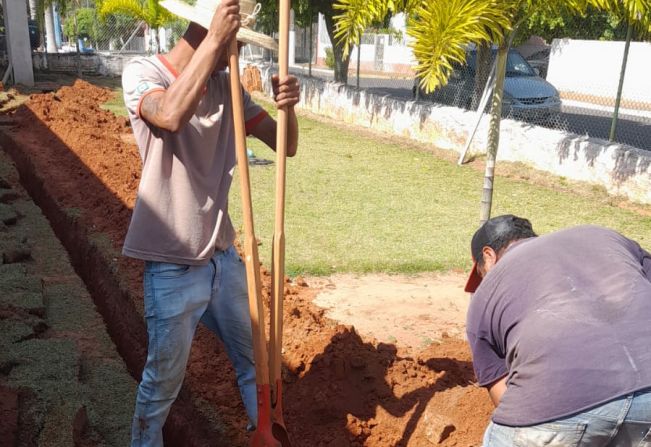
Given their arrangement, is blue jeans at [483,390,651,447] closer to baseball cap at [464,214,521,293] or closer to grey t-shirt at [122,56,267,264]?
baseball cap at [464,214,521,293]

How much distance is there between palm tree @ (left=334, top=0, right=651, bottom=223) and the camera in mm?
5043

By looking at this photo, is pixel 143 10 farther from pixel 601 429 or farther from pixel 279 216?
pixel 601 429

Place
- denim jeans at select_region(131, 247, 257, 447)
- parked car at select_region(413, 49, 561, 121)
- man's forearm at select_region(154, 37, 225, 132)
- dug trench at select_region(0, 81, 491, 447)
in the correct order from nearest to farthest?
man's forearm at select_region(154, 37, 225, 132), denim jeans at select_region(131, 247, 257, 447), dug trench at select_region(0, 81, 491, 447), parked car at select_region(413, 49, 561, 121)

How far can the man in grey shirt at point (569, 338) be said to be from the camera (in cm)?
220

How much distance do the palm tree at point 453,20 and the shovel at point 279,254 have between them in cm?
243

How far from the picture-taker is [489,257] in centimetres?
271

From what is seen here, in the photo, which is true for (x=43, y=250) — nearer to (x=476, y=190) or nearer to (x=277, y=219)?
(x=277, y=219)

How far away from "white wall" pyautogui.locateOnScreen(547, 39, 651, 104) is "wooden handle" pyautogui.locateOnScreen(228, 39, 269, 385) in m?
17.3

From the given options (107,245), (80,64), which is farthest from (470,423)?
(80,64)

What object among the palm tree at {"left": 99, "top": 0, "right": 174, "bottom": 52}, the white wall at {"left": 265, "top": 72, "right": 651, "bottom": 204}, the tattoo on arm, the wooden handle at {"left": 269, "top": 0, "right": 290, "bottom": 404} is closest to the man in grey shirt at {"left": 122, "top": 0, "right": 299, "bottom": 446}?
the tattoo on arm

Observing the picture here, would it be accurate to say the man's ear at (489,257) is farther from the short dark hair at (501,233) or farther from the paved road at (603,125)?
the paved road at (603,125)

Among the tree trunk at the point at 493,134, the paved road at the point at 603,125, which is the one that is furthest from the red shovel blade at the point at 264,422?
the paved road at the point at 603,125

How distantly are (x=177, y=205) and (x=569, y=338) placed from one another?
1.61 meters

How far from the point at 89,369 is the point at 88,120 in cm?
929
